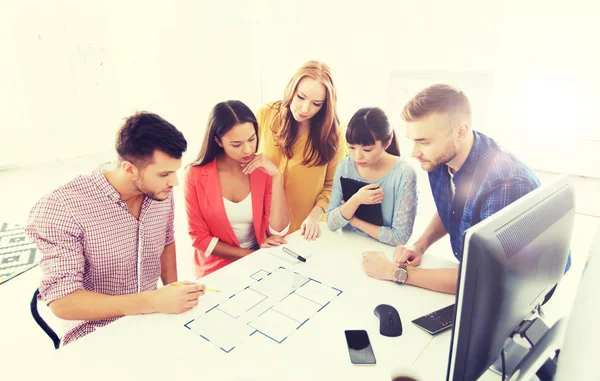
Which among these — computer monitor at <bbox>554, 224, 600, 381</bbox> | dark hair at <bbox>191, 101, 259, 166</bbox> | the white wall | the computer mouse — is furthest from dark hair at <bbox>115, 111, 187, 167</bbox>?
the white wall

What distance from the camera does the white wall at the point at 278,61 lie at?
116 inches

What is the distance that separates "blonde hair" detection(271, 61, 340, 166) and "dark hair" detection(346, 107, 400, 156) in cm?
27

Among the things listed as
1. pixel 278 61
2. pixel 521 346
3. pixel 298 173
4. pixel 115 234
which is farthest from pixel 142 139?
pixel 278 61

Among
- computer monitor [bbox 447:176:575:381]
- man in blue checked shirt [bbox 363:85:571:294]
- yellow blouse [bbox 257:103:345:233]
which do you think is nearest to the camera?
→ computer monitor [bbox 447:176:575:381]

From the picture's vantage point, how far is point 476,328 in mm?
603

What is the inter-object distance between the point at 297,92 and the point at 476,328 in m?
1.31

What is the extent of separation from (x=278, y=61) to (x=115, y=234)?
3.96 m

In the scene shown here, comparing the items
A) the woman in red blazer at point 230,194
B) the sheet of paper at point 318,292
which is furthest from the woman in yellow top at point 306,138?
→ the sheet of paper at point 318,292

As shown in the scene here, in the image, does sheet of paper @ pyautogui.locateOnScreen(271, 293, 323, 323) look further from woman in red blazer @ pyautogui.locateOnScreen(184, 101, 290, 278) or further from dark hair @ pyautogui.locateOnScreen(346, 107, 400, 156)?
dark hair @ pyautogui.locateOnScreen(346, 107, 400, 156)

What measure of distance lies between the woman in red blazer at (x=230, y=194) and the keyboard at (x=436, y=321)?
25.9 inches

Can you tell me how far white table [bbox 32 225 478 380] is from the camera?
0.81 metres

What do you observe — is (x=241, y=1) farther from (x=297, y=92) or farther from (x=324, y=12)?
(x=297, y=92)

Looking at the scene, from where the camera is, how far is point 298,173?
5.85ft

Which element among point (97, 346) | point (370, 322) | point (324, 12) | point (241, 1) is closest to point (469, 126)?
point (370, 322)
